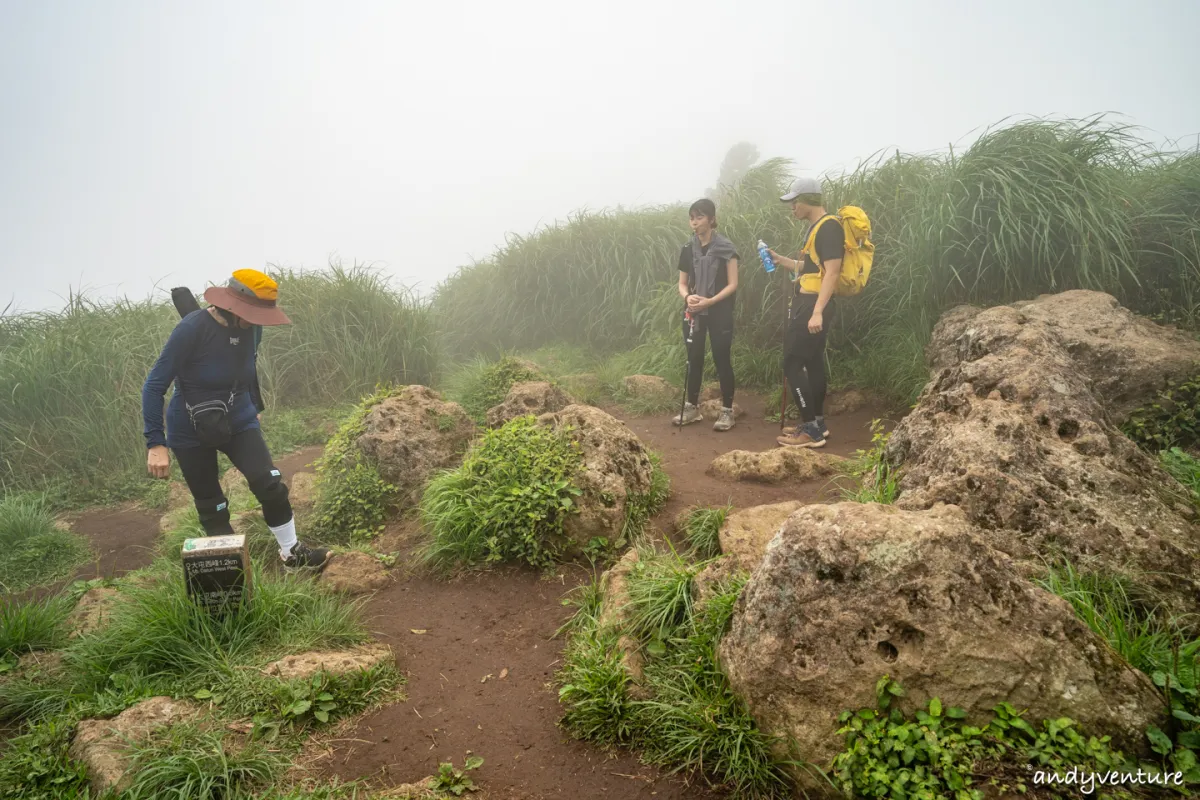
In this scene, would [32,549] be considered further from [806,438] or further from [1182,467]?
[1182,467]

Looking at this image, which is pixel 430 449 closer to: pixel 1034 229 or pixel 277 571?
pixel 277 571

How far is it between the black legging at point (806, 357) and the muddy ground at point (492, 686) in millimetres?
603

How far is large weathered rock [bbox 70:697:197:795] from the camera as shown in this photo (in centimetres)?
214

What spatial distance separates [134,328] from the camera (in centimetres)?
791

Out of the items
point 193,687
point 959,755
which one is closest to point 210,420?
point 193,687

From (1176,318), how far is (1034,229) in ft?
3.95

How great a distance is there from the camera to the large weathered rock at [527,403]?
5352 millimetres

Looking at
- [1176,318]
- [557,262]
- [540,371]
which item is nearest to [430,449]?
[540,371]

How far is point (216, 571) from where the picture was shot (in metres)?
2.93

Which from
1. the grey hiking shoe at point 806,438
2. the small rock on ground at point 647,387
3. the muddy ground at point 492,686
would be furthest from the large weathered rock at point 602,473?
the small rock on ground at point 647,387

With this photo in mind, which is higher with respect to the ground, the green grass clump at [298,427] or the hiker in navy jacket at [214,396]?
the hiker in navy jacket at [214,396]

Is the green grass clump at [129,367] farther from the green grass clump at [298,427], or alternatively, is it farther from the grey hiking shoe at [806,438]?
the grey hiking shoe at [806,438]

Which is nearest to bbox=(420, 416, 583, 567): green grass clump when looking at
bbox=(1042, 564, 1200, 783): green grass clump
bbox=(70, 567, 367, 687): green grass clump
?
bbox=(70, 567, 367, 687): green grass clump

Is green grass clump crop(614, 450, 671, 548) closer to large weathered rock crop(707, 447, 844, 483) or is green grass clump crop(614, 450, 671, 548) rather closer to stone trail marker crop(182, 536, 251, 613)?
large weathered rock crop(707, 447, 844, 483)
